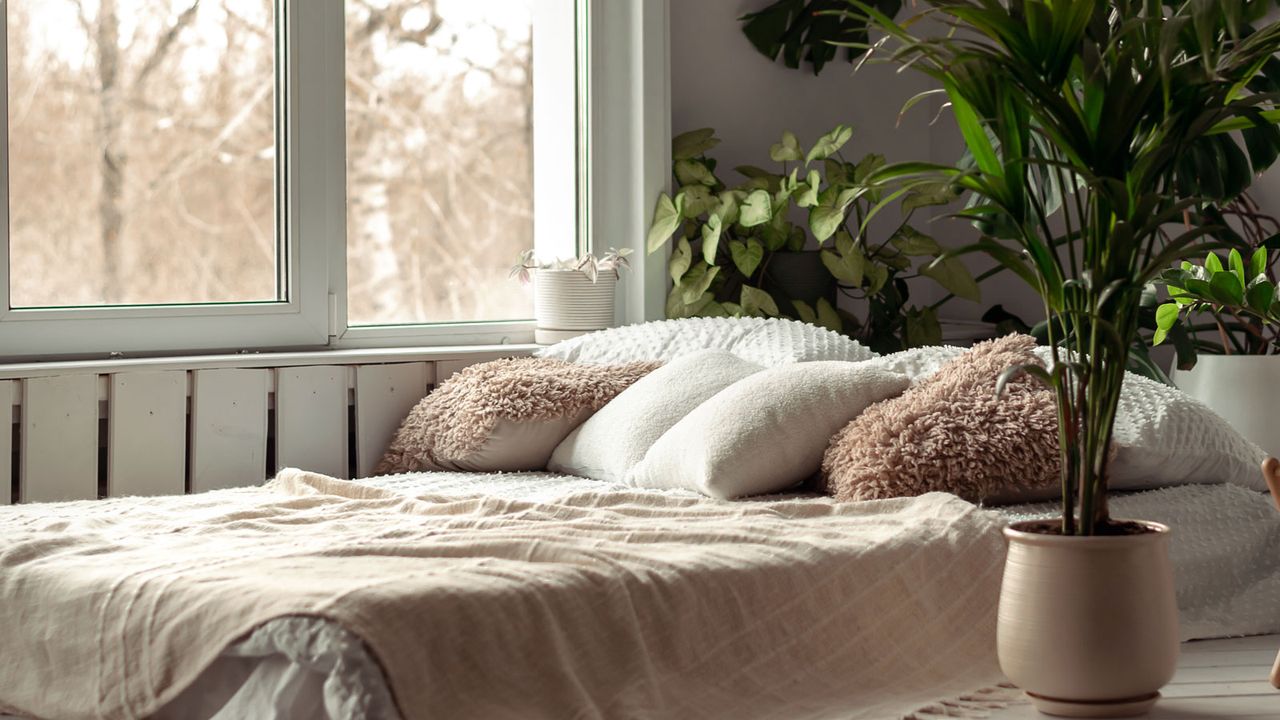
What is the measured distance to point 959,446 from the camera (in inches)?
88.8

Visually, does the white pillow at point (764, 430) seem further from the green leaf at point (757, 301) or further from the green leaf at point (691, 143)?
the green leaf at point (691, 143)

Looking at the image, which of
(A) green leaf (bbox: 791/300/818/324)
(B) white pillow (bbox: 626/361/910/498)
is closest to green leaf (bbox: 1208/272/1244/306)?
(B) white pillow (bbox: 626/361/910/498)

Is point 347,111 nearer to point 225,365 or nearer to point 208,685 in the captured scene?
point 225,365

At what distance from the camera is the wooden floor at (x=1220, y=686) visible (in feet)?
5.82

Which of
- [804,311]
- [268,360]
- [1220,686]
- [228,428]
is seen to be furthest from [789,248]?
[1220,686]

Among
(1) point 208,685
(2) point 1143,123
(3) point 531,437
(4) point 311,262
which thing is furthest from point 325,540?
(4) point 311,262

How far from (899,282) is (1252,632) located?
161 cm

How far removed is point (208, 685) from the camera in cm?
159

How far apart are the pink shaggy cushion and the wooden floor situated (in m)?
0.34

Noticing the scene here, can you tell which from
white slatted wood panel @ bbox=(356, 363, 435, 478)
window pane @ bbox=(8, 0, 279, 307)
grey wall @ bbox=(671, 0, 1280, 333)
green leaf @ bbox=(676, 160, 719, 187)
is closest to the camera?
window pane @ bbox=(8, 0, 279, 307)

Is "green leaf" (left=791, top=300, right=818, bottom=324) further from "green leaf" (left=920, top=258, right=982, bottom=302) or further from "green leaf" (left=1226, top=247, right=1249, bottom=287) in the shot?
"green leaf" (left=1226, top=247, right=1249, bottom=287)

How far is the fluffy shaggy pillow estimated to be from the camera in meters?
2.83

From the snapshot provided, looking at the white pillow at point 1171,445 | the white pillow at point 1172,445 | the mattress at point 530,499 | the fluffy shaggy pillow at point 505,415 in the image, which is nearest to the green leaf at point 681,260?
the fluffy shaggy pillow at point 505,415

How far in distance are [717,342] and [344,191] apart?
Result: 0.91m
